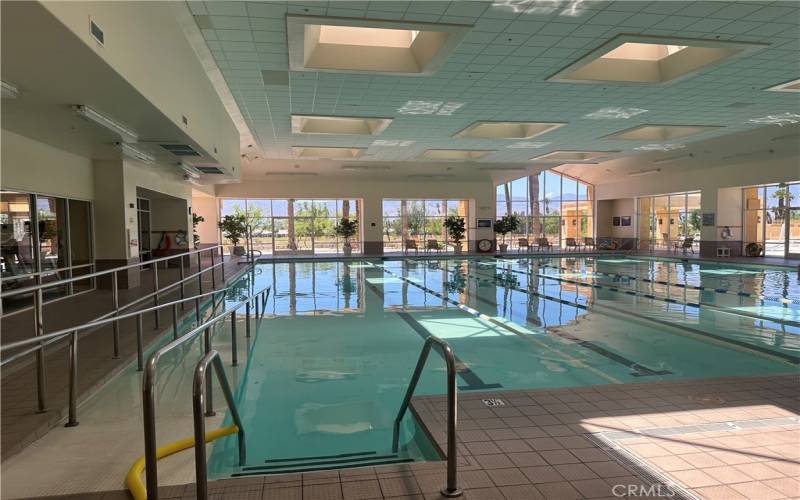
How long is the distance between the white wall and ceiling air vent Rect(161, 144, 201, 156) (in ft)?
5.39

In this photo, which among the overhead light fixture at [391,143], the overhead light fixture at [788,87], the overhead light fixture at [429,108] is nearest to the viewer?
the overhead light fixture at [788,87]

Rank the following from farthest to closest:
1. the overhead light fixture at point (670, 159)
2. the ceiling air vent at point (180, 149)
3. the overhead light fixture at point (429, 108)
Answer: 1. the overhead light fixture at point (670, 159)
2. the overhead light fixture at point (429, 108)
3. the ceiling air vent at point (180, 149)

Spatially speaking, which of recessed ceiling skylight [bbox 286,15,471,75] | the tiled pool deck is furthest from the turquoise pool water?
recessed ceiling skylight [bbox 286,15,471,75]

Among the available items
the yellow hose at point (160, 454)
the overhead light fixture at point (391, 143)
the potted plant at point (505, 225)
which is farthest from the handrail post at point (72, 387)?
the potted plant at point (505, 225)

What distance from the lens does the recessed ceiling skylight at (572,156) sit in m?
15.7

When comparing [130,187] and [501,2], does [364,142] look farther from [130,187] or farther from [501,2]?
[501,2]

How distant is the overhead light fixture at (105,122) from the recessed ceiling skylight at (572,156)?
1225 cm

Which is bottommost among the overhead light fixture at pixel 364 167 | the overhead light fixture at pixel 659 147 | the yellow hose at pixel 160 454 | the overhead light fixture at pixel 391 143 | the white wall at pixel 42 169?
the yellow hose at pixel 160 454

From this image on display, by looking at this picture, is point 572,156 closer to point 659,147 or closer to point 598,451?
point 659,147

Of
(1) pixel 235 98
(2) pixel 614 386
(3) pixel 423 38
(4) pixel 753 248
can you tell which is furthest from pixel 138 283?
(4) pixel 753 248

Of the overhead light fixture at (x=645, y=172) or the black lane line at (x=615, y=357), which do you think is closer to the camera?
the black lane line at (x=615, y=357)

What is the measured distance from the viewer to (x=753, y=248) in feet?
57.2

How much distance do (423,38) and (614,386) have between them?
496 cm

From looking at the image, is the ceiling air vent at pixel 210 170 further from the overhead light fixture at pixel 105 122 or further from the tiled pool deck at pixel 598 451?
the tiled pool deck at pixel 598 451
